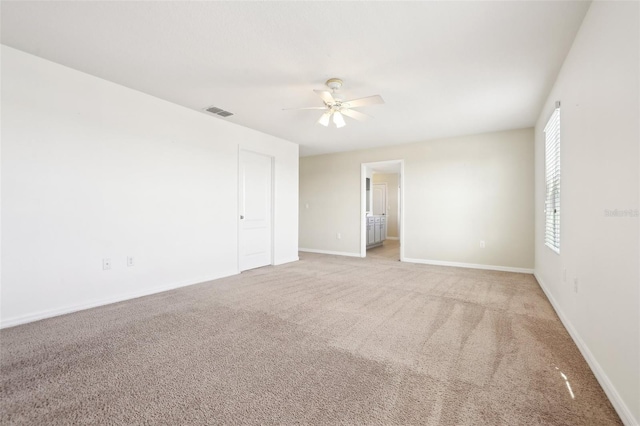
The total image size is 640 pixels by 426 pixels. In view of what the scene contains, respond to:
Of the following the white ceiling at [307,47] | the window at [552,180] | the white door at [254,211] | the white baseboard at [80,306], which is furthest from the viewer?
the white door at [254,211]

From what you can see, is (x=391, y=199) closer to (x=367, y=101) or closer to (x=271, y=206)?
(x=271, y=206)

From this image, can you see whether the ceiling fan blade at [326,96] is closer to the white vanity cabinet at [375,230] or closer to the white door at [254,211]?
the white door at [254,211]

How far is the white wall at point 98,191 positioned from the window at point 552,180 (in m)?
4.20

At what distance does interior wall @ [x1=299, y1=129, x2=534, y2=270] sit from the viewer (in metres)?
4.90

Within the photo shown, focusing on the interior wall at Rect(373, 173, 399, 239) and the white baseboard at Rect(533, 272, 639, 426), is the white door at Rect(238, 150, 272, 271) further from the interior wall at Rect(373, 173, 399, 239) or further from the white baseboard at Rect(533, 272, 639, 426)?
the interior wall at Rect(373, 173, 399, 239)

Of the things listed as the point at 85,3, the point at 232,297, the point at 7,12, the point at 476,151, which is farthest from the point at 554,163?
the point at 7,12

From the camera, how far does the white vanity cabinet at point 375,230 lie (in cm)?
757

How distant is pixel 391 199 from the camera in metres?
10.2

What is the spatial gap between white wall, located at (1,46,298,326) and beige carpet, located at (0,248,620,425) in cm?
39

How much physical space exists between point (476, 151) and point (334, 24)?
4.07 metres

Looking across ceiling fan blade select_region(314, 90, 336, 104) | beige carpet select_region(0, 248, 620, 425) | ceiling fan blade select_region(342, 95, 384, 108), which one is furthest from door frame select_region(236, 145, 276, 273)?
ceiling fan blade select_region(342, 95, 384, 108)

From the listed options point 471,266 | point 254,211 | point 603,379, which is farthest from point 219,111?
point 471,266

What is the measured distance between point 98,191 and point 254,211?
236 centimetres

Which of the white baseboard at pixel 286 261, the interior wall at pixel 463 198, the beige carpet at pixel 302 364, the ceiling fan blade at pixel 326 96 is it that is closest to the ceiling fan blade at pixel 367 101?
the ceiling fan blade at pixel 326 96
